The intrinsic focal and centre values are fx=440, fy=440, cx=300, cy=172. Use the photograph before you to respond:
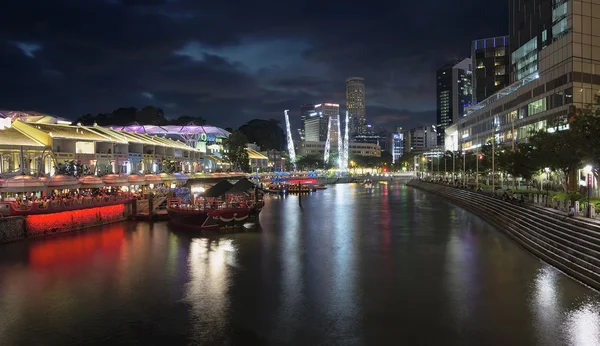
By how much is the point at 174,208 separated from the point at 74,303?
22.6 meters

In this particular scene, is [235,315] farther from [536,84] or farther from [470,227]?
[536,84]

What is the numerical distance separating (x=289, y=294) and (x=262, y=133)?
17204 centimetres

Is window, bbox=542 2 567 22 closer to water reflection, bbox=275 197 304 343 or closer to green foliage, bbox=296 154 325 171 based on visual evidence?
water reflection, bbox=275 197 304 343

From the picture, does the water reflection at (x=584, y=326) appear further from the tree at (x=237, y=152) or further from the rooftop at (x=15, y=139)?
the tree at (x=237, y=152)

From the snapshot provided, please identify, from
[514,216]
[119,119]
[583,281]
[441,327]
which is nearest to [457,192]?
[514,216]

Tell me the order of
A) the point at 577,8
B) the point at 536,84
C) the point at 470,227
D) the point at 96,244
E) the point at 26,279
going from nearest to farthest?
the point at 26,279 → the point at 96,244 → the point at 470,227 → the point at 577,8 → the point at 536,84

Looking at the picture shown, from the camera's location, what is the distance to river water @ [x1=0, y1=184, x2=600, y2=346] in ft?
45.3

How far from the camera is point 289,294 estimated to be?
59.3 feet

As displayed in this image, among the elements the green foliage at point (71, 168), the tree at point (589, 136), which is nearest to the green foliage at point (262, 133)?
the green foliage at point (71, 168)

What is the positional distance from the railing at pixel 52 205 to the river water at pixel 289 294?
8.64 feet

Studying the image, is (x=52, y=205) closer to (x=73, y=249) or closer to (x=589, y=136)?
(x=73, y=249)

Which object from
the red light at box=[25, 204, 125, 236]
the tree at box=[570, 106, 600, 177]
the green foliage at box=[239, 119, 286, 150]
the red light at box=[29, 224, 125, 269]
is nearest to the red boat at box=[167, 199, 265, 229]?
the red light at box=[29, 224, 125, 269]

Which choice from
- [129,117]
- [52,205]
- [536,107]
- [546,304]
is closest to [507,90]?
[536,107]

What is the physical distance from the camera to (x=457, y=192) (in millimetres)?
64500
